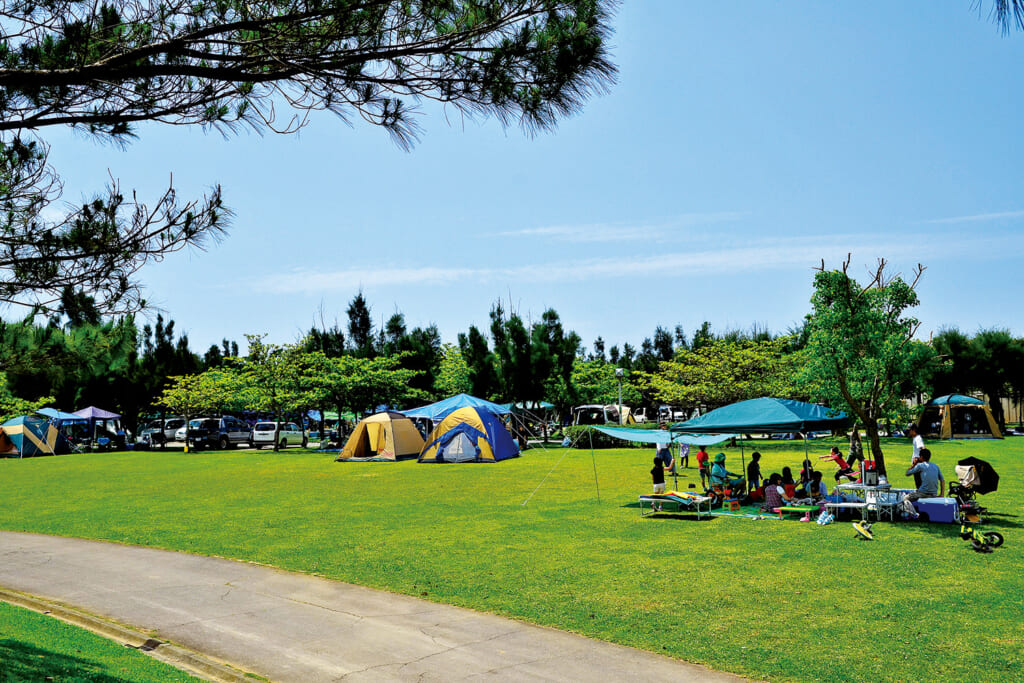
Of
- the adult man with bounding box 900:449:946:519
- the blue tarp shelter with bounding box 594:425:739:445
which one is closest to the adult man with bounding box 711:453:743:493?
the blue tarp shelter with bounding box 594:425:739:445

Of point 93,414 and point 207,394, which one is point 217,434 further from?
point 93,414

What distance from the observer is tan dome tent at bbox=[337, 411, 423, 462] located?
2880 centimetres

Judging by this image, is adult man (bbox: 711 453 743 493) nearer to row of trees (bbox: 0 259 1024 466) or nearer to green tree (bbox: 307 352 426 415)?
row of trees (bbox: 0 259 1024 466)

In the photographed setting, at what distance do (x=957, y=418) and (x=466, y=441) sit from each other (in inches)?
1001

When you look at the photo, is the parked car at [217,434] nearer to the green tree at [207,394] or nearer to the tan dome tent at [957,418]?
the green tree at [207,394]

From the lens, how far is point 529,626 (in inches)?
271

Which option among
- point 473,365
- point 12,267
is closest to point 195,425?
point 473,365

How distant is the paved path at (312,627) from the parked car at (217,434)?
106 feet

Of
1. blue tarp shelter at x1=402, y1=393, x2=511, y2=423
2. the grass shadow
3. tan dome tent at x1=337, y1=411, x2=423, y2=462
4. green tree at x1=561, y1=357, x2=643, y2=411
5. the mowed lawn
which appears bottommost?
the mowed lawn

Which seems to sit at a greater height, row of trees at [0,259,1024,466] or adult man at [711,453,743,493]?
row of trees at [0,259,1024,466]

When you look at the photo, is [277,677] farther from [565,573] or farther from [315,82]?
[315,82]

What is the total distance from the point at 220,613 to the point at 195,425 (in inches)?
1539

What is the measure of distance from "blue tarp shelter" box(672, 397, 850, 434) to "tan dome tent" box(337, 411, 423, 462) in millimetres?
16488

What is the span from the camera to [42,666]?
5691 millimetres
